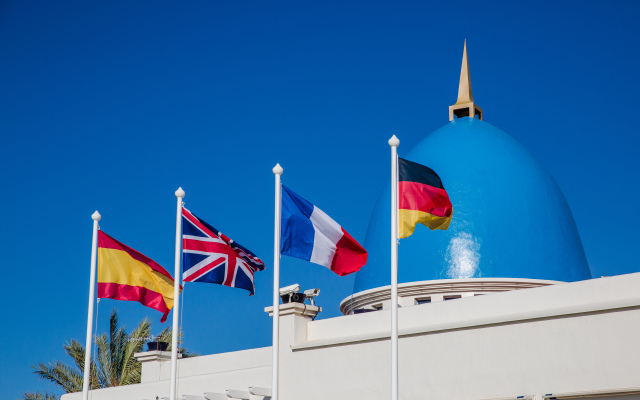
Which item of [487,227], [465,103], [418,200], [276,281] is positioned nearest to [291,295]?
[276,281]

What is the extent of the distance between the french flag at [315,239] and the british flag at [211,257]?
4.51 ft

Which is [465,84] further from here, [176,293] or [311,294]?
[176,293]

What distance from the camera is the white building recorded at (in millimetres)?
16984

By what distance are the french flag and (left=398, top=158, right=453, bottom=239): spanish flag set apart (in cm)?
139

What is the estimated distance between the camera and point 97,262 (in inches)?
741

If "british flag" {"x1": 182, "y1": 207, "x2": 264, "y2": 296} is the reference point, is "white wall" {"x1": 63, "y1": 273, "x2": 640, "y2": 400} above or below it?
below

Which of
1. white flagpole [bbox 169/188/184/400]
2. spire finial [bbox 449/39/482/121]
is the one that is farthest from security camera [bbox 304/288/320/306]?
spire finial [bbox 449/39/482/121]

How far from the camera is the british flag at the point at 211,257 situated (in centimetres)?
1789

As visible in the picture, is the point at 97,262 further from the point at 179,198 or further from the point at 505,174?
the point at 505,174

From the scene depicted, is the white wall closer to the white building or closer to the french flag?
the white building

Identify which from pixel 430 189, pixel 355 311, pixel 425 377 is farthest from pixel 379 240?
pixel 430 189

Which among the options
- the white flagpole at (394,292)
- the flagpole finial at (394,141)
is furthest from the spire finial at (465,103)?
the white flagpole at (394,292)

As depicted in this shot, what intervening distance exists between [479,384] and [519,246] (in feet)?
21.7

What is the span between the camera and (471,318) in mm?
19375
